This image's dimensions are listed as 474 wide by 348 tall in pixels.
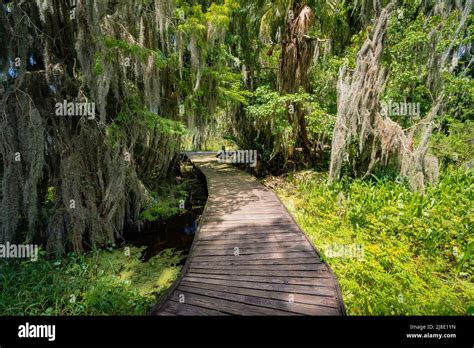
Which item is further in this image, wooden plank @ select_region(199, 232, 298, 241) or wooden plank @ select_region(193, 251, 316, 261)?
wooden plank @ select_region(199, 232, 298, 241)

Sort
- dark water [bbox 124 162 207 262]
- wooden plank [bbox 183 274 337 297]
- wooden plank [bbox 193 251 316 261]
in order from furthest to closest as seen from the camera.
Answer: dark water [bbox 124 162 207 262], wooden plank [bbox 193 251 316 261], wooden plank [bbox 183 274 337 297]

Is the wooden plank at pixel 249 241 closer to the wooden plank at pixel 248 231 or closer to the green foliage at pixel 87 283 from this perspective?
the wooden plank at pixel 248 231

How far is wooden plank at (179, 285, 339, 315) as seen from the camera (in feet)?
9.11

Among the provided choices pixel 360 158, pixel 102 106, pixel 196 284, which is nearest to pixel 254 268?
pixel 196 284

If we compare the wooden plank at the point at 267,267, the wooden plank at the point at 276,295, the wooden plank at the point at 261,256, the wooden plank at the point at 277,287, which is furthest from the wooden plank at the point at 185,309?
the wooden plank at the point at 261,256

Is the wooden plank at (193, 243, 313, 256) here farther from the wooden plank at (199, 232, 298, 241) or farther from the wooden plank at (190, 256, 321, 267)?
the wooden plank at (199, 232, 298, 241)

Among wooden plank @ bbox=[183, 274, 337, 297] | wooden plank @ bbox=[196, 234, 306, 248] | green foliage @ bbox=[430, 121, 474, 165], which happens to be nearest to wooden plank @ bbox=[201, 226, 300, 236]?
wooden plank @ bbox=[196, 234, 306, 248]

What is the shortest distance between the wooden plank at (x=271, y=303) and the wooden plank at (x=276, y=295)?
6 centimetres

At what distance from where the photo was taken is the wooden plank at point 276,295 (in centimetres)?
292

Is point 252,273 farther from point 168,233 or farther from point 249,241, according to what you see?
point 168,233

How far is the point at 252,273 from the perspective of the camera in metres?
3.56

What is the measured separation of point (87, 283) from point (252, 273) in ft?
8.93

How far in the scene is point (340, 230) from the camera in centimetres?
510
